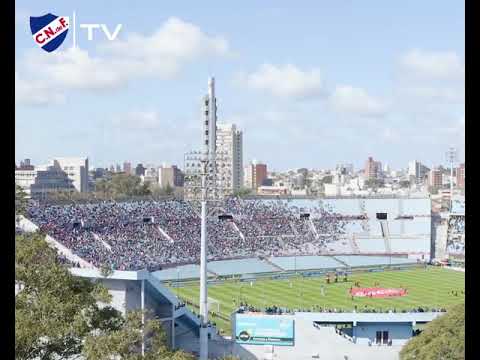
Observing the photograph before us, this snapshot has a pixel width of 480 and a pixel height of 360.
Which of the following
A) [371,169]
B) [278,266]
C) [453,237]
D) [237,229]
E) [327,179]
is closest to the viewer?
[278,266]

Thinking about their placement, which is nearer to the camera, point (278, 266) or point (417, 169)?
point (278, 266)

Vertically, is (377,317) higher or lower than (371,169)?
lower

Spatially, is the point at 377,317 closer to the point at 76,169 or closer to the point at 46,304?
the point at 46,304

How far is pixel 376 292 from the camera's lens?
15.0 m

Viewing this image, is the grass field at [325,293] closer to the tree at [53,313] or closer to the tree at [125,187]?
the tree at [53,313]

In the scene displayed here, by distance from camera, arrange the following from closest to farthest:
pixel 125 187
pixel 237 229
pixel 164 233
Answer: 1. pixel 164 233
2. pixel 237 229
3. pixel 125 187

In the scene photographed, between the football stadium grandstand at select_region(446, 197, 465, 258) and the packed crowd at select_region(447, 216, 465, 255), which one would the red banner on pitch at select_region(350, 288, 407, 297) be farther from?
the packed crowd at select_region(447, 216, 465, 255)

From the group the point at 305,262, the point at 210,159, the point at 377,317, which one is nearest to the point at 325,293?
the point at 377,317

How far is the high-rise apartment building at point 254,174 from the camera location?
55.8 meters

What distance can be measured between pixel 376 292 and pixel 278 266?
159 inches

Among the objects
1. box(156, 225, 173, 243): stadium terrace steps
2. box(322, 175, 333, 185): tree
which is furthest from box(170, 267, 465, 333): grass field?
box(322, 175, 333, 185): tree

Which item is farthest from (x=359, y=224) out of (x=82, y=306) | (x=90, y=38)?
(x=90, y=38)

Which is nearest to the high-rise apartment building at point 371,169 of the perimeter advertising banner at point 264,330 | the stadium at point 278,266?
the stadium at point 278,266

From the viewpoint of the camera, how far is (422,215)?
23797 millimetres
